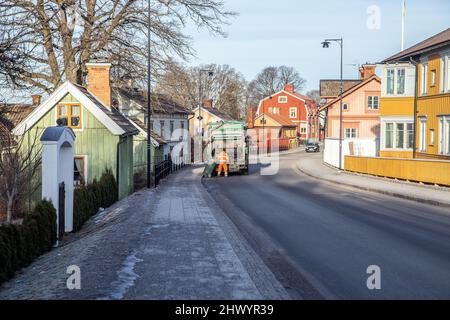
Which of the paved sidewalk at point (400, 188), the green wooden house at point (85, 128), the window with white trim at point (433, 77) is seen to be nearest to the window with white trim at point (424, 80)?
the window with white trim at point (433, 77)

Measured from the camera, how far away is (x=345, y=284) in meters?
9.55

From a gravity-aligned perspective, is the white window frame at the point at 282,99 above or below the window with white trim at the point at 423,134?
above

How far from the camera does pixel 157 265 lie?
10484 mm

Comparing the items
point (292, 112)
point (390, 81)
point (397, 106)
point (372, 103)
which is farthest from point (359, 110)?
point (292, 112)

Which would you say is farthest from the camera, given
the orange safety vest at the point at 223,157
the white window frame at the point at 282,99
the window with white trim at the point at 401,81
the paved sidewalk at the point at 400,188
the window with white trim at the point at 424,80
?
the white window frame at the point at 282,99

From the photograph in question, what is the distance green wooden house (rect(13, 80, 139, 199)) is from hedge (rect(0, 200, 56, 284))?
1136cm

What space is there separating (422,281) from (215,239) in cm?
523

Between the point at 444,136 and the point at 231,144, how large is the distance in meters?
14.0

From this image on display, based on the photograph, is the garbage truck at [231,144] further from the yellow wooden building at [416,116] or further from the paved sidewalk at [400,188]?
the yellow wooden building at [416,116]

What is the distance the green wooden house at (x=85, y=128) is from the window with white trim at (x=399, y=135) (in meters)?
22.3

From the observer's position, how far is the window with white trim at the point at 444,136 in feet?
112

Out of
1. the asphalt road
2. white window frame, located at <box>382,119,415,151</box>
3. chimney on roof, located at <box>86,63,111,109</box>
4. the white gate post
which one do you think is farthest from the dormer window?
white window frame, located at <box>382,119,415,151</box>

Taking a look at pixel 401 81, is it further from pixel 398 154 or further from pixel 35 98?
pixel 35 98

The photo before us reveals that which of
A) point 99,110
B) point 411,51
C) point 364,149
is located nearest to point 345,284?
point 99,110
